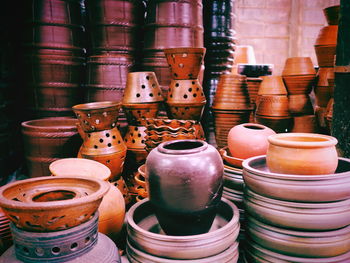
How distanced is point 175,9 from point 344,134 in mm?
2157

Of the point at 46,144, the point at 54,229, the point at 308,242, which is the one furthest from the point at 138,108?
the point at 308,242

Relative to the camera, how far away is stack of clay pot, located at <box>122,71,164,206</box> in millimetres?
3148

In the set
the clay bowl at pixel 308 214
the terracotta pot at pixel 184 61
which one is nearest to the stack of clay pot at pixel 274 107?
the terracotta pot at pixel 184 61

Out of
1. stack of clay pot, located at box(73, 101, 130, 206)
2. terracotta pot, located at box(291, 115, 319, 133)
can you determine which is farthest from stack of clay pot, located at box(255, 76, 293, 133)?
stack of clay pot, located at box(73, 101, 130, 206)

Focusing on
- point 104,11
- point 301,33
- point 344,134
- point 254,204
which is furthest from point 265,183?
point 301,33

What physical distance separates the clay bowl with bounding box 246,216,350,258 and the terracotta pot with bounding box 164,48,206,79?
1.78m

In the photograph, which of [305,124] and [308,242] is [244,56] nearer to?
[305,124]

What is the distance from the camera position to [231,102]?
3359 mm

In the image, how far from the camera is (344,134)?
2.84 m

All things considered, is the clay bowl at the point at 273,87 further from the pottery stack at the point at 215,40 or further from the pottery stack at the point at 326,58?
the pottery stack at the point at 215,40

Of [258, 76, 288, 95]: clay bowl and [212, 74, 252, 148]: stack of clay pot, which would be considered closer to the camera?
[212, 74, 252, 148]: stack of clay pot

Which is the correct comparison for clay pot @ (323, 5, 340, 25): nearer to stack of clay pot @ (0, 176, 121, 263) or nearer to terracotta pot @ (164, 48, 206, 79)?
terracotta pot @ (164, 48, 206, 79)

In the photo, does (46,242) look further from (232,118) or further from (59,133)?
(232,118)

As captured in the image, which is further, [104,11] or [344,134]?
[104,11]
